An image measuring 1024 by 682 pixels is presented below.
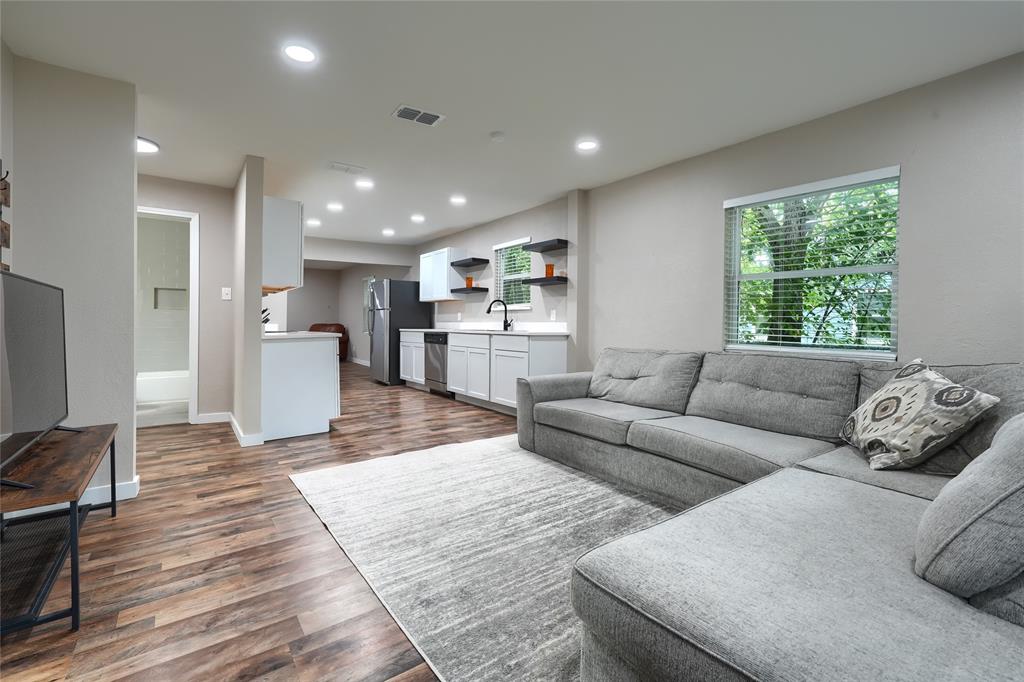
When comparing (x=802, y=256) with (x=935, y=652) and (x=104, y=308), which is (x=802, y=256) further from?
(x=104, y=308)

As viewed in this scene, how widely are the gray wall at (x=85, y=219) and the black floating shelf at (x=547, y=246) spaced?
11.3 ft

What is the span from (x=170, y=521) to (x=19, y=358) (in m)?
1.11

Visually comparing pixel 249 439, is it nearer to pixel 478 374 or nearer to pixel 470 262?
pixel 478 374

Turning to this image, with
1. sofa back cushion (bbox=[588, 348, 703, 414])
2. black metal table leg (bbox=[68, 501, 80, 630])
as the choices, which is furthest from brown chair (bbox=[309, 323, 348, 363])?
black metal table leg (bbox=[68, 501, 80, 630])

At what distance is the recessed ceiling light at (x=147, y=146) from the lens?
3459 millimetres

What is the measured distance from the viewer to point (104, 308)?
260 centimetres

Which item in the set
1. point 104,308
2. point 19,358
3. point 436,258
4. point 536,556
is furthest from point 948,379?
point 436,258

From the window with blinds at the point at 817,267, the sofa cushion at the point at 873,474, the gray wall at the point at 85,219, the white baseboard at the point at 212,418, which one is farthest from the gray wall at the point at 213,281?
the sofa cushion at the point at 873,474

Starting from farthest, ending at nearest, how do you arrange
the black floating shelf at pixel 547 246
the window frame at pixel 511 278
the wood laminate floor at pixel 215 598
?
1. the window frame at pixel 511 278
2. the black floating shelf at pixel 547 246
3. the wood laminate floor at pixel 215 598

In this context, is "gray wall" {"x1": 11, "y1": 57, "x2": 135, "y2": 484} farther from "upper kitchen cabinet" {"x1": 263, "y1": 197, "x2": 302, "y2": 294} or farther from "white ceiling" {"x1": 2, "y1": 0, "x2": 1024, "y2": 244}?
"upper kitchen cabinet" {"x1": 263, "y1": 197, "x2": 302, "y2": 294}

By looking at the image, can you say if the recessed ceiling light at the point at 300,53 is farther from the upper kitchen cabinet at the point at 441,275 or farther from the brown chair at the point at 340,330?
the brown chair at the point at 340,330

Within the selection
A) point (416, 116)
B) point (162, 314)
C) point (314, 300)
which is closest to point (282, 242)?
point (416, 116)

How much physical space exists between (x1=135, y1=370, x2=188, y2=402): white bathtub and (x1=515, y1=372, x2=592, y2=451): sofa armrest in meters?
4.70

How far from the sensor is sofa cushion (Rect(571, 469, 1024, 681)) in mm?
792
